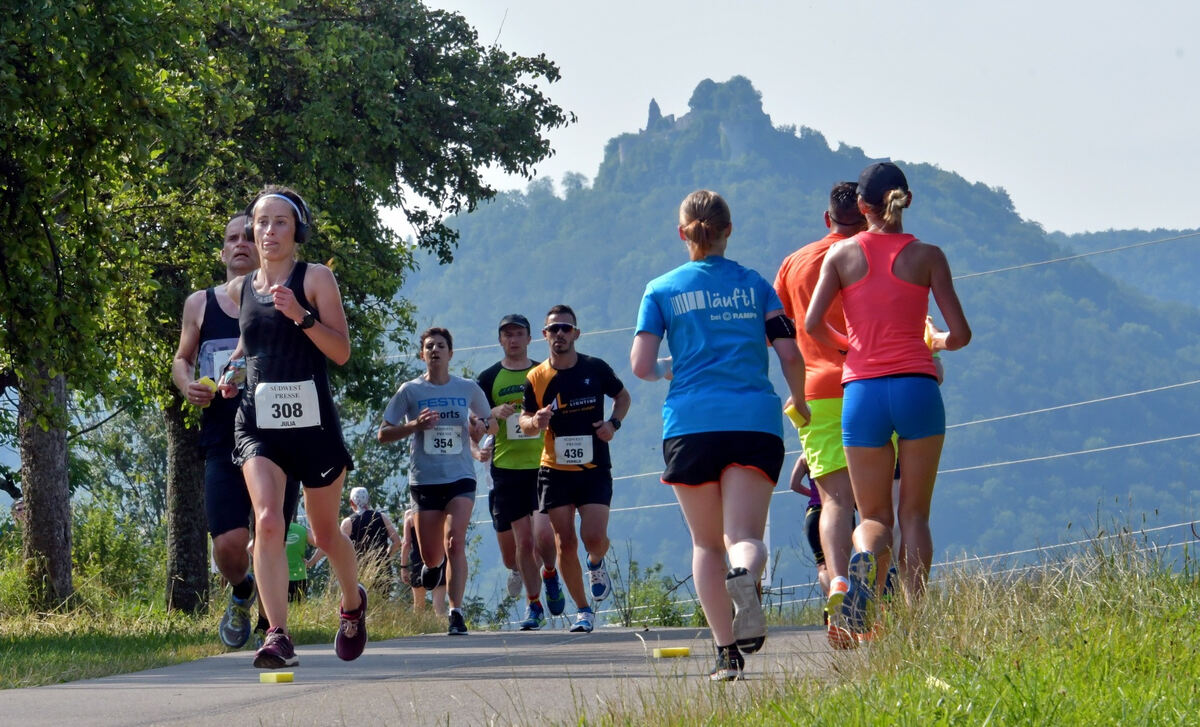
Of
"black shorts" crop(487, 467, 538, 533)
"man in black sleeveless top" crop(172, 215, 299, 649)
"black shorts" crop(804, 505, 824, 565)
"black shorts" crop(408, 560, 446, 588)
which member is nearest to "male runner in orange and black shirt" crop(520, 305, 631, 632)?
"black shorts" crop(487, 467, 538, 533)

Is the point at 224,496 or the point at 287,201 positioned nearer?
the point at 287,201

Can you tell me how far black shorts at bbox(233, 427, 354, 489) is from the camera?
7.52 meters

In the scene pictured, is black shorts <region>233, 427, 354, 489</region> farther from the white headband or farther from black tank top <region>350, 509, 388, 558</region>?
black tank top <region>350, 509, 388, 558</region>

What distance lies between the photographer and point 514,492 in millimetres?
12977

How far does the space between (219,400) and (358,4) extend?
54.6 ft

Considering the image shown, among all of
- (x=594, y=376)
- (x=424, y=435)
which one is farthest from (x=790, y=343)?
(x=424, y=435)

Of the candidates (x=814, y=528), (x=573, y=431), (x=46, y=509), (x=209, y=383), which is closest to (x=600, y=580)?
(x=573, y=431)

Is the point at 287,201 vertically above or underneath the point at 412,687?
above

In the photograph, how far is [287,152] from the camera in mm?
21797

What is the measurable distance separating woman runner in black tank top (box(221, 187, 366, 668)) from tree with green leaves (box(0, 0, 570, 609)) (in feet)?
17.6

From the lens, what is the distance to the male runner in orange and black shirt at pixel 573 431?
1205cm

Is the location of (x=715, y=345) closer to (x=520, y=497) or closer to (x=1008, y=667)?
(x=1008, y=667)

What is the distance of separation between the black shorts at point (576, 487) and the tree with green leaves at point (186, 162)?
408 cm

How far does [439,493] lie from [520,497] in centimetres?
65
